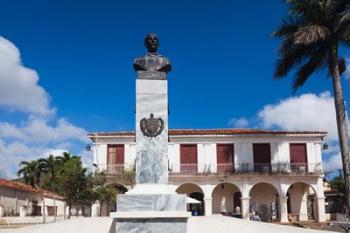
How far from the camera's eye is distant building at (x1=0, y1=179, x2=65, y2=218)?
31.8 m

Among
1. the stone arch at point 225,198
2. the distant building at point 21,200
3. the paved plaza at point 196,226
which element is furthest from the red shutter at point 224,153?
the paved plaza at point 196,226

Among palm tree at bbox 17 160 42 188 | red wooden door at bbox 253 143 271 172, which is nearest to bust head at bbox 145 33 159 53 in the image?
red wooden door at bbox 253 143 271 172

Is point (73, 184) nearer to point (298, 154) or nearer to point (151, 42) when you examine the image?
point (298, 154)

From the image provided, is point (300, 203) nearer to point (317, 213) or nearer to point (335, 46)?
point (317, 213)

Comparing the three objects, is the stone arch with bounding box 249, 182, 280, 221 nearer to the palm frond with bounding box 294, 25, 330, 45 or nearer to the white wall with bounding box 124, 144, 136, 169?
the white wall with bounding box 124, 144, 136, 169

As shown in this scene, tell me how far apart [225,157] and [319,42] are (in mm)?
14116

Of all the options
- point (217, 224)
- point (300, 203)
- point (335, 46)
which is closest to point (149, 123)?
point (217, 224)

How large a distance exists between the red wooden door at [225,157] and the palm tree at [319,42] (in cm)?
1153

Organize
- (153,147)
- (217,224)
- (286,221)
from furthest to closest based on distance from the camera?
(286,221)
(217,224)
(153,147)

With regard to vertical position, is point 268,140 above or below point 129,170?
above

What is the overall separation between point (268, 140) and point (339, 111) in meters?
14.2

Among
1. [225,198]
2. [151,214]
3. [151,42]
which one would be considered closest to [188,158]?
[225,198]

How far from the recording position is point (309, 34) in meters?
19.8

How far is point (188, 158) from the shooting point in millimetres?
32844
